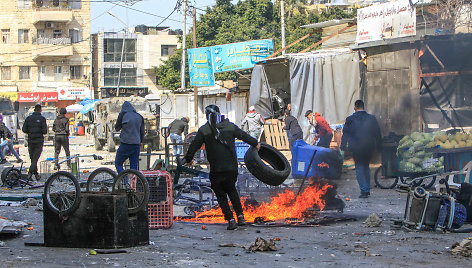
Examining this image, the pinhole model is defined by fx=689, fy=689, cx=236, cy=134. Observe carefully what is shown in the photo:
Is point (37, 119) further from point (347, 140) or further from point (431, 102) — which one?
point (431, 102)

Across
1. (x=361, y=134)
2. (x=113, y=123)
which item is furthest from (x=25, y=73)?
(x=361, y=134)

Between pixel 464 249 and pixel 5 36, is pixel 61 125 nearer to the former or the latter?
pixel 464 249

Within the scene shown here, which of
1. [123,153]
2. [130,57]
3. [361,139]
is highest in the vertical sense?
[130,57]

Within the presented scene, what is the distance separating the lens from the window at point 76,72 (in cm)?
7188

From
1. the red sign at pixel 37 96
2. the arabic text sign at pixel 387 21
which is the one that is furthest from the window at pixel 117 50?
the arabic text sign at pixel 387 21

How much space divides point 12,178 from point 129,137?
194 inches

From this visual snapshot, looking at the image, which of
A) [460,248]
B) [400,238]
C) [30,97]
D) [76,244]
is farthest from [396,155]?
[30,97]

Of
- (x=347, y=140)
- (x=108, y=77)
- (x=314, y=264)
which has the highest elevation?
(x=108, y=77)

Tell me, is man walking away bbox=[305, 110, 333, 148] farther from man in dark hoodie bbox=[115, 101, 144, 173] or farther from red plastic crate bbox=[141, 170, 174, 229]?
red plastic crate bbox=[141, 170, 174, 229]

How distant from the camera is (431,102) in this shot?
18.5m

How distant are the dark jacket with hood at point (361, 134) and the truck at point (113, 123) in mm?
17543

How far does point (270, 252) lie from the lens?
7.70 meters

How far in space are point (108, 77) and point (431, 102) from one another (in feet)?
192

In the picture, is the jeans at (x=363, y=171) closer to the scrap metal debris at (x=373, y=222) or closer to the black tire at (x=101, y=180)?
the scrap metal debris at (x=373, y=222)
